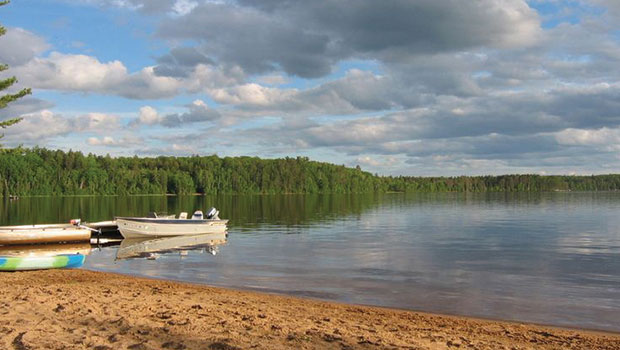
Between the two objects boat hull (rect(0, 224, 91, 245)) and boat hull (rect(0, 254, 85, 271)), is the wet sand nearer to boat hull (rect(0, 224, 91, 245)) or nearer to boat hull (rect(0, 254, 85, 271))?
boat hull (rect(0, 254, 85, 271))

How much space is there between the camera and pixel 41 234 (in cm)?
3966

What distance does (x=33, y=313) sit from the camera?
15.2 meters

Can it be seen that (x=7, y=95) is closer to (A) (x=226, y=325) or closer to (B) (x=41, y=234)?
Result: (B) (x=41, y=234)

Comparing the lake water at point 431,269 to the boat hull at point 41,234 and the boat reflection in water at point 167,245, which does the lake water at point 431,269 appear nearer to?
the boat reflection in water at point 167,245

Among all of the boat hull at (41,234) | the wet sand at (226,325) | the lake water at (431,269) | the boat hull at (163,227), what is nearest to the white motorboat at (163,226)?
the boat hull at (163,227)

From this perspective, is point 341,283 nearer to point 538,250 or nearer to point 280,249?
point 280,249

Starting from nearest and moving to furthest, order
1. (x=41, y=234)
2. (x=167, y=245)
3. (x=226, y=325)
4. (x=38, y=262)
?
(x=226, y=325) → (x=38, y=262) → (x=41, y=234) → (x=167, y=245)

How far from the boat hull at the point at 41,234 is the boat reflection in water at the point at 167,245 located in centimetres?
349

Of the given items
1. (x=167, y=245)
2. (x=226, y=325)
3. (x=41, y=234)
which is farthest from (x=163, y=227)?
(x=226, y=325)

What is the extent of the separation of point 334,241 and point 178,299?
2728 cm

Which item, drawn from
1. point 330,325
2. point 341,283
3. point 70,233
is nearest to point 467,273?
point 341,283

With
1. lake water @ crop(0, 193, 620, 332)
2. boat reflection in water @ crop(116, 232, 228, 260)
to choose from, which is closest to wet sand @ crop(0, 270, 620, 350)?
lake water @ crop(0, 193, 620, 332)

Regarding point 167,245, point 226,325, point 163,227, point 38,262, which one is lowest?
point 167,245

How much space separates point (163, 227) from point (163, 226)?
115 mm
